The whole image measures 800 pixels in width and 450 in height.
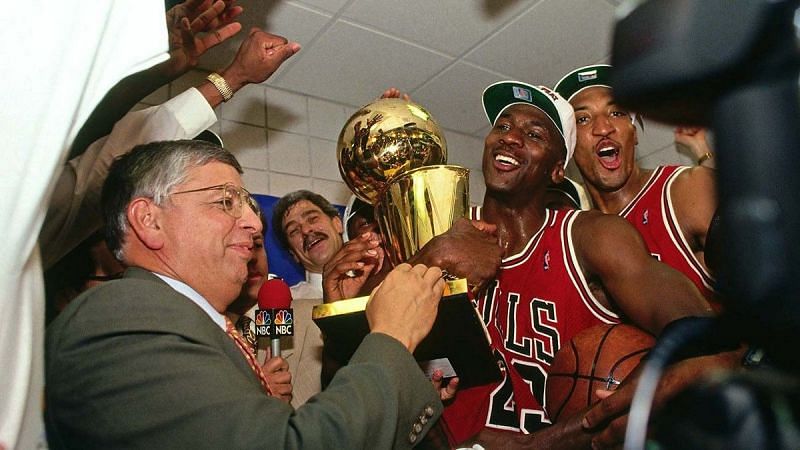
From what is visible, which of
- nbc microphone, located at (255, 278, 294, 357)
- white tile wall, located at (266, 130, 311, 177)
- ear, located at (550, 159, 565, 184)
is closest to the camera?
nbc microphone, located at (255, 278, 294, 357)

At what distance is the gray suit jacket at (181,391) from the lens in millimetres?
883

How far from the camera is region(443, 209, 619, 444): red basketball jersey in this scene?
4.84ft

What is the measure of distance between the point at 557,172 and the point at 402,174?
2.25ft

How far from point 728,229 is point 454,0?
2.61 metres

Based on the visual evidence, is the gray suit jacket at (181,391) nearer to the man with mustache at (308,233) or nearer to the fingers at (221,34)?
the fingers at (221,34)

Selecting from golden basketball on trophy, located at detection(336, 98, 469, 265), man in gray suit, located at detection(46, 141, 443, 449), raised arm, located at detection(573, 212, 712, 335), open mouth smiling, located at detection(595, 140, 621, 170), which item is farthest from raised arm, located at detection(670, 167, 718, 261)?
man in gray suit, located at detection(46, 141, 443, 449)

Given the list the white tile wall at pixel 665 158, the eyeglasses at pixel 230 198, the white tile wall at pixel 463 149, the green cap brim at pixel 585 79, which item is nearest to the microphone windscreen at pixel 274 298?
the eyeglasses at pixel 230 198

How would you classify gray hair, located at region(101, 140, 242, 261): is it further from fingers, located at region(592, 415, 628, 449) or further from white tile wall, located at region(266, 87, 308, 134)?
white tile wall, located at region(266, 87, 308, 134)

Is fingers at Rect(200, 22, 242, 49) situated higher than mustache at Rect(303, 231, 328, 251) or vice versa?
fingers at Rect(200, 22, 242, 49)

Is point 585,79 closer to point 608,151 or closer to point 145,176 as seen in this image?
point 608,151

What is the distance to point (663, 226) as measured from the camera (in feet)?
6.28

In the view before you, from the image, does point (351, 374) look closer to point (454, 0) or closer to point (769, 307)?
point (769, 307)

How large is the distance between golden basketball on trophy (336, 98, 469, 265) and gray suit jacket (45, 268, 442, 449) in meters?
0.43

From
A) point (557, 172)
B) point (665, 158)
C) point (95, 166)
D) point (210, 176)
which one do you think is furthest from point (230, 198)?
point (665, 158)
